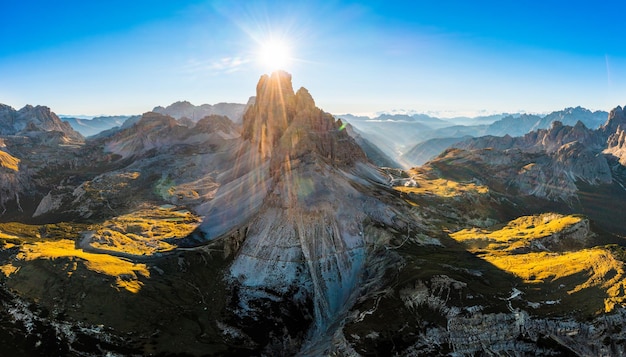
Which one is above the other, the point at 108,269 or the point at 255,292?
the point at 108,269

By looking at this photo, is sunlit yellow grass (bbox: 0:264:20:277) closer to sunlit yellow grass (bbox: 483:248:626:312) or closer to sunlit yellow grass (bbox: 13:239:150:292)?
sunlit yellow grass (bbox: 13:239:150:292)

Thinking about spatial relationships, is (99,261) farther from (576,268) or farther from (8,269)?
(576,268)

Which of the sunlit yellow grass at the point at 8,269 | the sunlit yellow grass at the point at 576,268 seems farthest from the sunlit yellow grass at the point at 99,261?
the sunlit yellow grass at the point at 576,268

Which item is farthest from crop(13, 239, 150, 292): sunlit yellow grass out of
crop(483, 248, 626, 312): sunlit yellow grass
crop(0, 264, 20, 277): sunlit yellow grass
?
crop(483, 248, 626, 312): sunlit yellow grass

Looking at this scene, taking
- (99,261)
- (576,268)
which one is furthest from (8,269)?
(576,268)

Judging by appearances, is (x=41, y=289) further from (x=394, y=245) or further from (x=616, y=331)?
(x=616, y=331)

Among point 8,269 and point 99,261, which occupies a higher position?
point 8,269

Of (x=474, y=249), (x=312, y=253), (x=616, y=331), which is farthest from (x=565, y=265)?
(x=312, y=253)
